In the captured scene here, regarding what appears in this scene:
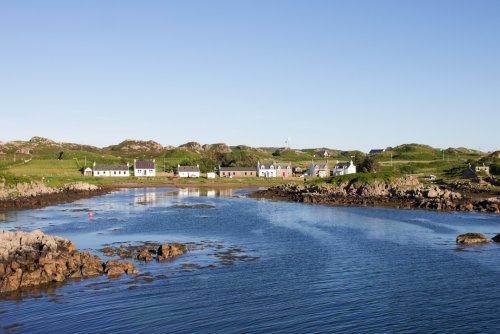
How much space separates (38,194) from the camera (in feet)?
301

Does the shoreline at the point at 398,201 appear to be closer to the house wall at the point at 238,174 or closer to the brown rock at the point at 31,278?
the house wall at the point at 238,174

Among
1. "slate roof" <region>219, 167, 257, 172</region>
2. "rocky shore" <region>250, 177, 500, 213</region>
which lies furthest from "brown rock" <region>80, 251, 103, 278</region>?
"slate roof" <region>219, 167, 257, 172</region>

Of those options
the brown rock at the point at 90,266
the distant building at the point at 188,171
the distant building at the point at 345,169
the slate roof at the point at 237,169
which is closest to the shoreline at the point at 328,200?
the distant building at the point at 188,171

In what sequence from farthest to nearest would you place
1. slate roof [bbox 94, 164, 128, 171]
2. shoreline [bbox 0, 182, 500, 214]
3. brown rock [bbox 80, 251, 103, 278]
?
slate roof [bbox 94, 164, 128, 171], shoreline [bbox 0, 182, 500, 214], brown rock [bbox 80, 251, 103, 278]

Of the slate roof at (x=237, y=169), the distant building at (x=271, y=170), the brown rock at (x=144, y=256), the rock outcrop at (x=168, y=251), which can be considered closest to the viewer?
the brown rock at (x=144, y=256)

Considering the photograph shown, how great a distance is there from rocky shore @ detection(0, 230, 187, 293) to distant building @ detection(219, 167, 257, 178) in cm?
11453

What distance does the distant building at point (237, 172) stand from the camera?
5989 inches

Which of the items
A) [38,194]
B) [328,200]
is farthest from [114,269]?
[38,194]

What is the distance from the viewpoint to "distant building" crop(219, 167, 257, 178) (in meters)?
152

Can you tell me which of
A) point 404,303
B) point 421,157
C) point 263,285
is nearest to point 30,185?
point 263,285

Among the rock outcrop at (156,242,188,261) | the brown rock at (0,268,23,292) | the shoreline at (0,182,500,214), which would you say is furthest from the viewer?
the shoreline at (0,182,500,214)

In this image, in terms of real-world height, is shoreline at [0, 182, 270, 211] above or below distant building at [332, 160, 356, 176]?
below

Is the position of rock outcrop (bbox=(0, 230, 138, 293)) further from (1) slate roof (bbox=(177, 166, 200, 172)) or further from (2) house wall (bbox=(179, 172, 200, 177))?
(1) slate roof (bbox=(177, 166, 200, 172))

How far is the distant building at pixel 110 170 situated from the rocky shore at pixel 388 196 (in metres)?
54.0
